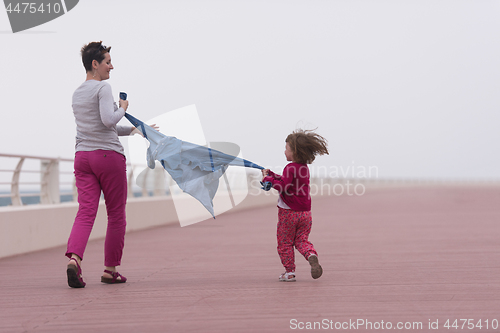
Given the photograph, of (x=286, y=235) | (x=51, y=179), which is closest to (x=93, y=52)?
(x=286, y=235)

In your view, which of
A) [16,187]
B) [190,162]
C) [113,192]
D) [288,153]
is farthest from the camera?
[16,187]

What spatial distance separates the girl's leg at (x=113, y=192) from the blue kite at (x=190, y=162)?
2.06 ft

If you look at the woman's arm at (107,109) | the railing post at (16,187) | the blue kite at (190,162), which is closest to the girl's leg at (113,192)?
the woman's arm at (107,109)

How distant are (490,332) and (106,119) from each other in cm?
337

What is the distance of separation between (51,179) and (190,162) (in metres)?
4.80

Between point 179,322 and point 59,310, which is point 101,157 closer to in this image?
point 59,310

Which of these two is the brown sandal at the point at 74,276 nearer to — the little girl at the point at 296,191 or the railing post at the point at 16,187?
the little girl at the point at 296,191

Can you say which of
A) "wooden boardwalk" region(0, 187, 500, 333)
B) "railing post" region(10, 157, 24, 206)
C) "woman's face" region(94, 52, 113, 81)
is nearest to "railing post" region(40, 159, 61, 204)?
"railing post" region(10, 157, 24, 206)

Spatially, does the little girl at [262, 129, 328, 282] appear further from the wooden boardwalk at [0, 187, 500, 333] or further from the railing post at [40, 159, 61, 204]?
the railing post at [40, 159, 61, 204]

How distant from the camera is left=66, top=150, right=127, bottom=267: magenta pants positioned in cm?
577

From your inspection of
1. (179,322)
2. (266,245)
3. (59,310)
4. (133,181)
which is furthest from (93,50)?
A: (133,181)

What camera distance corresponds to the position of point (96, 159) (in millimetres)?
5766

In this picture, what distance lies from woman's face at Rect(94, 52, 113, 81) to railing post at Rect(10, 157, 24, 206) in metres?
4.24

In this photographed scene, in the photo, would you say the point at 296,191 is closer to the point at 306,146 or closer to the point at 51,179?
the point at 306,146
